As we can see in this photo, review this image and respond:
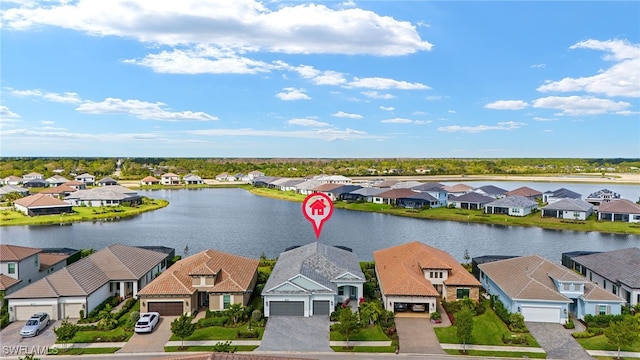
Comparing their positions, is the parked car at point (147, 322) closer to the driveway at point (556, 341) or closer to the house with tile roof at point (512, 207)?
the driveway at point (556, 341)

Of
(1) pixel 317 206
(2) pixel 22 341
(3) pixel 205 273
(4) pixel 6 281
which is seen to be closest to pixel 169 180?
(4) pixel 6 281

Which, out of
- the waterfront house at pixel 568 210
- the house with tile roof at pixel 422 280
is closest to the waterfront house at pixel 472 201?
the waterfront house at pixel 568 210

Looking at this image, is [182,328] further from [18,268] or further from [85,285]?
[18,268]

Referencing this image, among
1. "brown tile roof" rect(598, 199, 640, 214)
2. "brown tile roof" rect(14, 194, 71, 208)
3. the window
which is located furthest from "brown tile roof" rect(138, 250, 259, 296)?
"brown tile roof" rect(598, 199, 640, 214)

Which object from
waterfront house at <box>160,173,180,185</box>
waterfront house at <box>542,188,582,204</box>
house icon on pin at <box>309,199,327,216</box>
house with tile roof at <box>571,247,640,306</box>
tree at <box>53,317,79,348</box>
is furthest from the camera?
waterfront house at <box>160,173,180,185</box>

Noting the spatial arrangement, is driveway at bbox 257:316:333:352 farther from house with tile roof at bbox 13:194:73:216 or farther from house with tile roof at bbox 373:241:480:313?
house with tile roof at bbox 13:194:73:216

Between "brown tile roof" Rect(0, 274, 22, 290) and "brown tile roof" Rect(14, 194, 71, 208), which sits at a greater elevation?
"brown tile roof" Rect(14, 194, 71, 208)

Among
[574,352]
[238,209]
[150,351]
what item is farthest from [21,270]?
[238,209]
